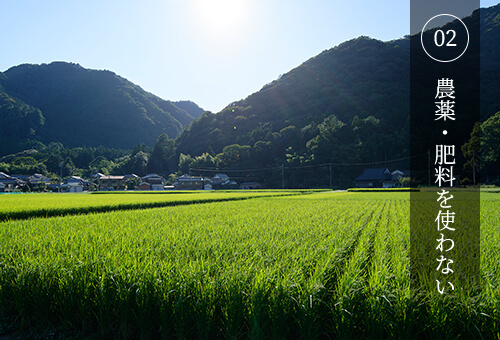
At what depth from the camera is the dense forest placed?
2832 inches

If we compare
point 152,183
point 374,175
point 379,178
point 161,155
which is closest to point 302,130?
point 374,175

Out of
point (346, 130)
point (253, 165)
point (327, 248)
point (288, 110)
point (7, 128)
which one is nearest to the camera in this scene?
point (327, 248)

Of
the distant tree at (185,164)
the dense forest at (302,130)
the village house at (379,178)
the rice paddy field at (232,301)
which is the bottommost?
the rice paddy field at (232,301)

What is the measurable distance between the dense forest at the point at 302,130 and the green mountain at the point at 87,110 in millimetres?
1074

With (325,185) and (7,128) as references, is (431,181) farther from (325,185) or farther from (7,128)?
(7,128)

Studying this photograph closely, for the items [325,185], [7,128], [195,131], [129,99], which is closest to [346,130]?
[325,185]

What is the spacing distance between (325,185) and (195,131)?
66357 millimetres

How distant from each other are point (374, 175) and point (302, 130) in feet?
94.7

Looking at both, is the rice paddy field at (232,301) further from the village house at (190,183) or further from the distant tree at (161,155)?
the distant tree at (161,155)

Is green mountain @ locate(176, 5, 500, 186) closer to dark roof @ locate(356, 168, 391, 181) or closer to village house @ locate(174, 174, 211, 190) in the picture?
dark roof @ locate(356, 168, 391, 181)

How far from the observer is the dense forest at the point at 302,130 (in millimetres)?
71938

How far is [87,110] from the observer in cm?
15000

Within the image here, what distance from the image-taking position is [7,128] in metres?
124

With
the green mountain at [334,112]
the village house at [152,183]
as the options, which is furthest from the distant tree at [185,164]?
the village house at [152,183]
